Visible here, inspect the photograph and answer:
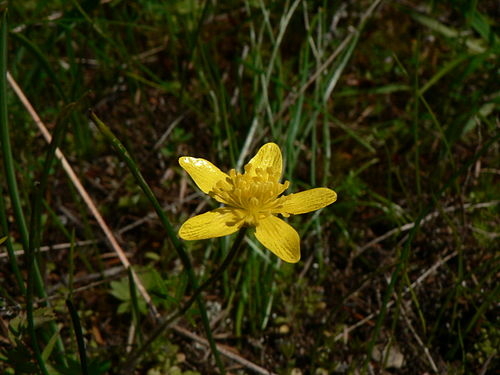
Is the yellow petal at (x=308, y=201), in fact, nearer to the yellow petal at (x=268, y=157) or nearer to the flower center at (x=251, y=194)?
the flower center at (x=251, y=194)

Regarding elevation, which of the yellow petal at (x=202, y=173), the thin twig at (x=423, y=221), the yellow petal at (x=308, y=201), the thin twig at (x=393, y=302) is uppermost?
the yellow petal at (x=202, y=173)

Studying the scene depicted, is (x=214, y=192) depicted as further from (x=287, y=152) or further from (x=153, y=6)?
(x=153, y=6)

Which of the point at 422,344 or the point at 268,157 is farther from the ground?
the point at 268,157

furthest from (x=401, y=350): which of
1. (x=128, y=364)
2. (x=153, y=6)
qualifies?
(x=153, y=6)

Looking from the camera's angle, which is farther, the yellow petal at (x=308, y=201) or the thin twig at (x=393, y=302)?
the thin twig at (x=393, y=302)

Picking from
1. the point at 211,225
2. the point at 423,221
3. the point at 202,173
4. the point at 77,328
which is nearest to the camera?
the point at 77,328

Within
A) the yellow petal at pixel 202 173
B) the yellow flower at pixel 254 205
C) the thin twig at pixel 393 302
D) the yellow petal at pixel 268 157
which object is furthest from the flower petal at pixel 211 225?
the thin twig at pixel 393 302

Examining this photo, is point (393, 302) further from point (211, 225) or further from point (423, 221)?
point (211, 225)

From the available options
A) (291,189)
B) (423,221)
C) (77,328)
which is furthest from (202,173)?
(423,221)
